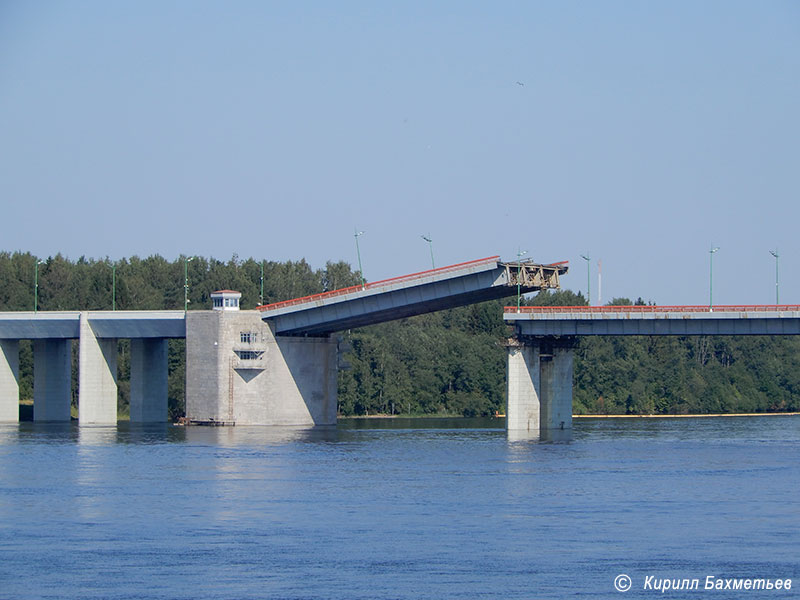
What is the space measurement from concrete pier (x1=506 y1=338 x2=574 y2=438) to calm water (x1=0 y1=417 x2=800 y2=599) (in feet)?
50.4

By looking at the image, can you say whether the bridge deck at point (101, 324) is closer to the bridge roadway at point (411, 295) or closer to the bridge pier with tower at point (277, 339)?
the bridge pier with tower at point (277, 339)

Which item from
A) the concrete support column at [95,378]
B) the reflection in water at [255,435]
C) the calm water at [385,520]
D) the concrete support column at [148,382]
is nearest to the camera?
the calm water at [385,520]

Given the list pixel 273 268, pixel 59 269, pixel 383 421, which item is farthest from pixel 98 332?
pixel 273 268

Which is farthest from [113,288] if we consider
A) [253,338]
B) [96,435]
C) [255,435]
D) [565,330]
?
[565,330]

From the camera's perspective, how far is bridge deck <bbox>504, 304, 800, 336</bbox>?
88.1 metres

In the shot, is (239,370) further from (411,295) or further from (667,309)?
(667,309)

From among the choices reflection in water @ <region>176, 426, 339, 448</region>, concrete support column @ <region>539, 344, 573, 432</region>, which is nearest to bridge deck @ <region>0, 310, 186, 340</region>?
reflection in water @ <region>176, 426, 339, 448</region>

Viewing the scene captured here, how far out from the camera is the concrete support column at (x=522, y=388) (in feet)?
308

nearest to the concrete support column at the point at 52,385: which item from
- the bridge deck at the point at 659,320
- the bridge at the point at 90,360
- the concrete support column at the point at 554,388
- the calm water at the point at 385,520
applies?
the bridge at the point at 90,360

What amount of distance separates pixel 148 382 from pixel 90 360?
7145 millimetres

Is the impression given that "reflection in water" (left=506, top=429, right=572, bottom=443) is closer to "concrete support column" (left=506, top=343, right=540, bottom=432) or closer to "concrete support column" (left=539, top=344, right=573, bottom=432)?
"concrete support column" (left=506, top=343, right=540, bottom=432)

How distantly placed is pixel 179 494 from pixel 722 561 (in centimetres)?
2288

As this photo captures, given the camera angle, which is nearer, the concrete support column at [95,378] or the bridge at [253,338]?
the bridge at [253,338]

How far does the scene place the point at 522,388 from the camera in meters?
94.4
